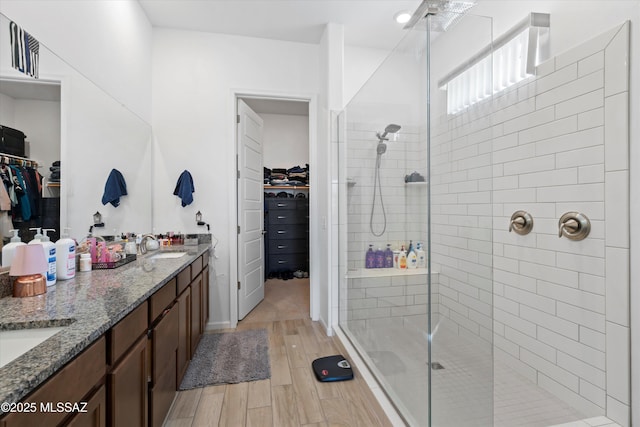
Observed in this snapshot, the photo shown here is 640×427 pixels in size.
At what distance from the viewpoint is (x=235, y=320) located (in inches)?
115

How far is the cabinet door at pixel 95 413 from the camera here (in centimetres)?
79

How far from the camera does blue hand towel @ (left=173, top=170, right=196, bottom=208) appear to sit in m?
2.74

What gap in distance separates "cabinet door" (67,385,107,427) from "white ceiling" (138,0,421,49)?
2744mm

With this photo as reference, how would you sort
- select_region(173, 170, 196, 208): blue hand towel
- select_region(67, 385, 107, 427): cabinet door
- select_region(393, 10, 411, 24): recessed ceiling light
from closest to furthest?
1. select_region(67, 385, 107, 427): cabinet door
2. select_region(393, 10, 411, 24): recessed ceiling light
3. select_region(173, 170, 196, 208): blue hand towel

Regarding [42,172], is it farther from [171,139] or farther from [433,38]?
[433,38]

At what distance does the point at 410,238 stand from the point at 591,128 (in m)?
1.03

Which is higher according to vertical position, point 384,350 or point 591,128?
point 591,128

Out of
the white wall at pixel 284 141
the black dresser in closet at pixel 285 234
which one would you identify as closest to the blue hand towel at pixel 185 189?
the black dresser in closet at pixel 285 234

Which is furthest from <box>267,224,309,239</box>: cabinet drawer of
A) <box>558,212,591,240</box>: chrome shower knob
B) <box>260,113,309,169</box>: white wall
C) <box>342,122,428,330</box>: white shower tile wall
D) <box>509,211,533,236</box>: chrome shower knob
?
<box>558,212,591,240</box>: chrome shower knob

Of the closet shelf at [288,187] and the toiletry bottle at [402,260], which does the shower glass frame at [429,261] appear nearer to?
the toiletry bottle at [402,260]

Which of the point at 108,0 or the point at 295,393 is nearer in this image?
the point at 295,393

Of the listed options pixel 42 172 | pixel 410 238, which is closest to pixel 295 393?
pixel 410 238

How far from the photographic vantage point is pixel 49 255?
1248 mm

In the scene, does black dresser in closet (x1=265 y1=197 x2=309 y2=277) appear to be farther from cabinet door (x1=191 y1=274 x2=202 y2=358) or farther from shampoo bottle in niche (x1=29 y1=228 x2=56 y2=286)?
shampoo bottle in niche (x1=29 y1=228 x2=56 y2=286)
